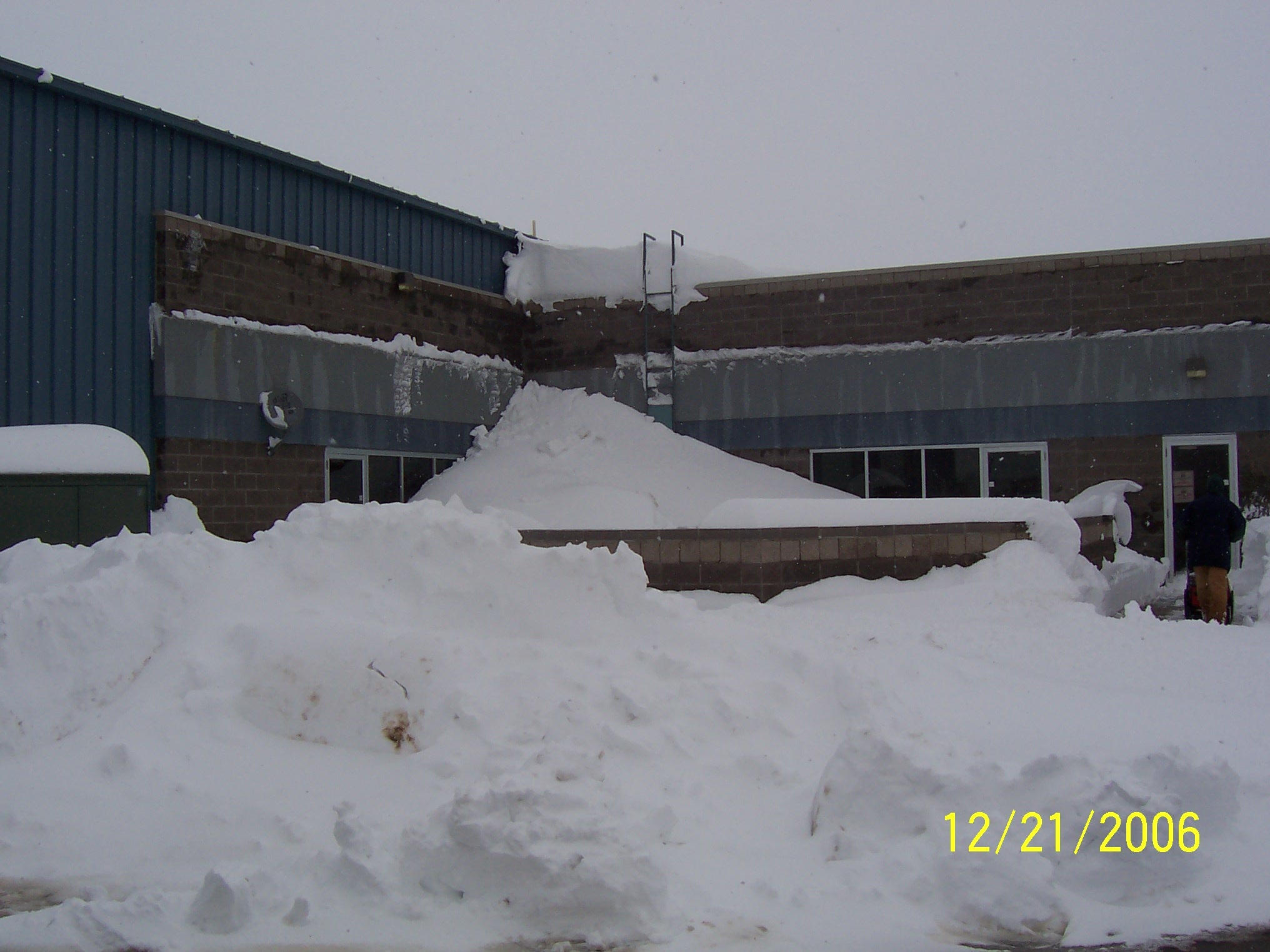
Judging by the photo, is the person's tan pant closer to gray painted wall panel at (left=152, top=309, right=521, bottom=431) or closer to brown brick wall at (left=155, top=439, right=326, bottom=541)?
brown brick wall at (left=155, top=439, right=326, bottom=541)

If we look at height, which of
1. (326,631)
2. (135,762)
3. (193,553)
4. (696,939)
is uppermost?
(193,553)

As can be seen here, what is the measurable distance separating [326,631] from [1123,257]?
47.4ft

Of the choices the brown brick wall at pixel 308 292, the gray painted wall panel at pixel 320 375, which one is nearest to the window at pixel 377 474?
the gray painted wall panel at pixel 320 375

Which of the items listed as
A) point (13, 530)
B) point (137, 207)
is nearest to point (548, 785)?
point (13, 530)

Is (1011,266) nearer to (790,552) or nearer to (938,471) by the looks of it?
(938,471)

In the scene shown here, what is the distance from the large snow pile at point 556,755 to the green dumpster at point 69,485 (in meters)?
1.24

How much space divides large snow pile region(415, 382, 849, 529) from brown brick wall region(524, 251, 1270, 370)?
4.12 feet

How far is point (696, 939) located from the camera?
380 centimetres

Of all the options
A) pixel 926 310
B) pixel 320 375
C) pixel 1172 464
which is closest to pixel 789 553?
pixel 320 375

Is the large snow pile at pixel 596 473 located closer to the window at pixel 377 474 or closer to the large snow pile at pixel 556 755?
the window at pixel 377 474

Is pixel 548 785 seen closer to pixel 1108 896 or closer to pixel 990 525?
pixel 1108 896

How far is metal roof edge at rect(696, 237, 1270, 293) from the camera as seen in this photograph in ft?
50.9

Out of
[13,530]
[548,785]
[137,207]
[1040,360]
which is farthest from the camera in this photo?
[1040,360]

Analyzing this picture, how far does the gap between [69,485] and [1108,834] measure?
25.8 feet
